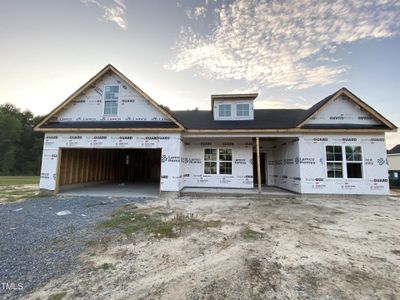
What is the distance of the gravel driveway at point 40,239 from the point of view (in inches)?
104

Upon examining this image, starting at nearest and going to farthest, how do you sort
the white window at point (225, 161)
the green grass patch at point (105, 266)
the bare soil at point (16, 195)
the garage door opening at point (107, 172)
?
the green grass patch at point (105, 266), the bare soil at point (16, 195), the garage door opening at point (107, 172), the white window at point (225, 161)

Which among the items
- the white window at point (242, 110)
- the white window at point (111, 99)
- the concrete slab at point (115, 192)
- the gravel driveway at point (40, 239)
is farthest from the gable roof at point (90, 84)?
the white window at point (242, 110)

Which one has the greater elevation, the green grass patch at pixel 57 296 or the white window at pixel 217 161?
the white window at pixel 217 161

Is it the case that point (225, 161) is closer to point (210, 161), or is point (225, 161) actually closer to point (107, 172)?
point (210, 161)

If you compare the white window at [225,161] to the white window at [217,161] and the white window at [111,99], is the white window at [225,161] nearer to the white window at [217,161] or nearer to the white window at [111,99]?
the white window at [217,161]

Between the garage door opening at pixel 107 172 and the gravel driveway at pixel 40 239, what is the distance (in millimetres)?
2775

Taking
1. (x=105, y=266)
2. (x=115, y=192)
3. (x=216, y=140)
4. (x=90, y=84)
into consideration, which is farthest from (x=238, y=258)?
(x=90, y=84)

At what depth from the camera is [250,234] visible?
4379mm

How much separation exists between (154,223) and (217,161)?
6.49m

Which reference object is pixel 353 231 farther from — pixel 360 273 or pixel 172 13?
pixel 172 13

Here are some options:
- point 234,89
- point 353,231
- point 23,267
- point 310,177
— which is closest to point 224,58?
point 234,89

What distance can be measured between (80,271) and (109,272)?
46 centimetres

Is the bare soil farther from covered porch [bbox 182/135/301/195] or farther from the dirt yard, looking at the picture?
covered porch [bbox 182/135/301/195]

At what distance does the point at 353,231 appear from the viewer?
15.2 feet
